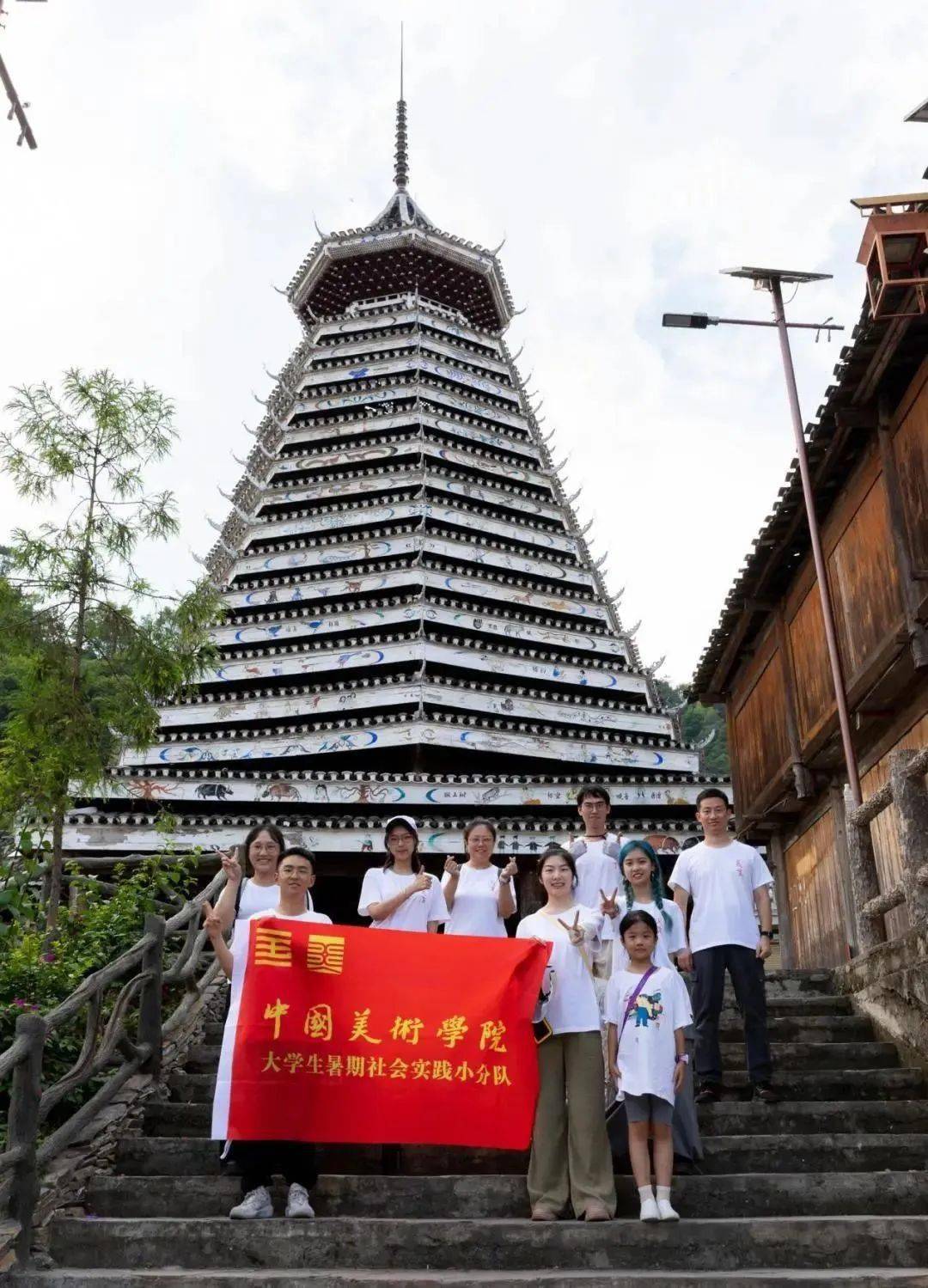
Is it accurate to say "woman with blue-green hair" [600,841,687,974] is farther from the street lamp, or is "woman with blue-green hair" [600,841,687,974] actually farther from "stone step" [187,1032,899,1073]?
the street lamp

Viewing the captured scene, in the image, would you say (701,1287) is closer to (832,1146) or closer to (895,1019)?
(832,1146)

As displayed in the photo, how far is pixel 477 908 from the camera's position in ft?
21.4

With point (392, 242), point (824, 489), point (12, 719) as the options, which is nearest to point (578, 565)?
point (392, 242)

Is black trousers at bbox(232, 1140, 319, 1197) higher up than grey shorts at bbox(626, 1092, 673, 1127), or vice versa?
grey shorts at bbox(626, 1092, 673, 1127)

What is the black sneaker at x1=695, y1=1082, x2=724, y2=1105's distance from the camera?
631cm

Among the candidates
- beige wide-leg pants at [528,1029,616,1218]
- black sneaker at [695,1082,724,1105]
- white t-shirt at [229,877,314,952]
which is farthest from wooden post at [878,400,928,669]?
white t-shirt at [229,877,314,952]

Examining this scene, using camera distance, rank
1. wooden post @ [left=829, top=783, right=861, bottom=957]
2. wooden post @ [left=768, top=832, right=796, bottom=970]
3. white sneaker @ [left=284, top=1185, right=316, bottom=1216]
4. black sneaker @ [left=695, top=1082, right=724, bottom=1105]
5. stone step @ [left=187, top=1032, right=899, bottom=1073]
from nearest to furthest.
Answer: white sneaker @ [left=284, top=1185, right=316, bottom=1216] < black sneaker @ [left=695, top=1082, right=724, bottom=1105] < stone step @ [left=187, top=1032, right=899, bottom=1073] < wooden post @ [left=829, top=783, right=861, bottom=957] < wooden post @ [left=768, top=832, right=796, bottom=970]

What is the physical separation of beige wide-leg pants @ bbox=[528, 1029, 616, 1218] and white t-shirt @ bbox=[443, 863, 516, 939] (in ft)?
4.00

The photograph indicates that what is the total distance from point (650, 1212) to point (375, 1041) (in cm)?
153

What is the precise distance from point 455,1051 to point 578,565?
19.8m

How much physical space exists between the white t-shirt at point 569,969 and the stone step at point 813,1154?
41.2 inches

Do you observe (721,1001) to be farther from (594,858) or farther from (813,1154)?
(594,858)

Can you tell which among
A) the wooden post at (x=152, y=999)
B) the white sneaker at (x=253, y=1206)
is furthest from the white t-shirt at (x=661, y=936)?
the wooden post at (x=152, y=999)

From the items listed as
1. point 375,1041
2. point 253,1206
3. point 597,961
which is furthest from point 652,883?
point 253,1206
